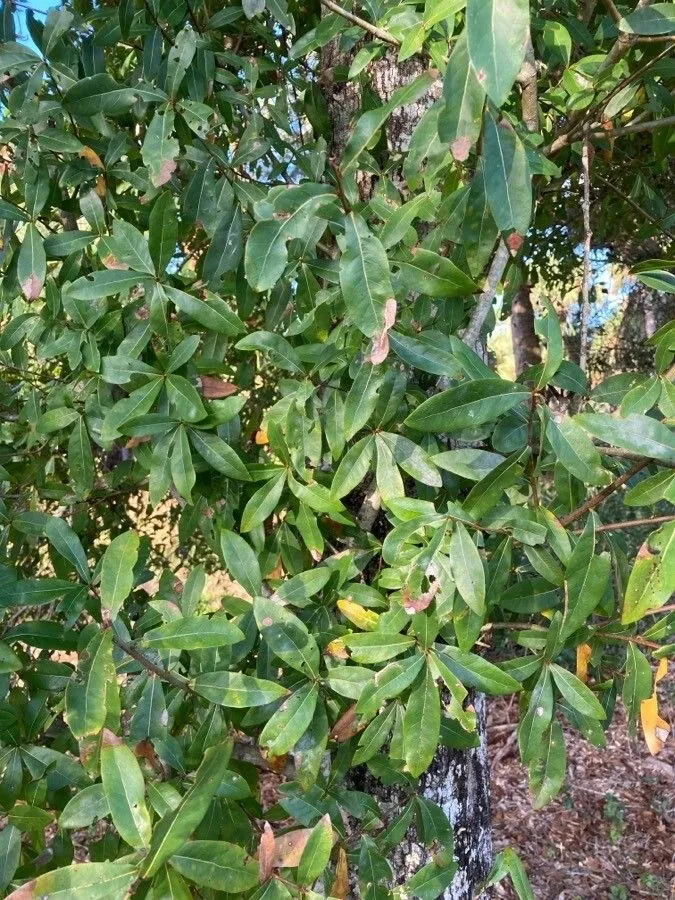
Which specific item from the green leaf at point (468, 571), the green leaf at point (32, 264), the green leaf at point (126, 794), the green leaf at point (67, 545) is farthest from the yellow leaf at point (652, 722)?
the green leaf at point (32, 264)

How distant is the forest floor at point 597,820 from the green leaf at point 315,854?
2344mm

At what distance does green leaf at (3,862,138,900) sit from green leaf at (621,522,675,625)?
0.59 m

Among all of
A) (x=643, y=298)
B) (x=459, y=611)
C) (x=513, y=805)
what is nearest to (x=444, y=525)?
(x=459, y=611)

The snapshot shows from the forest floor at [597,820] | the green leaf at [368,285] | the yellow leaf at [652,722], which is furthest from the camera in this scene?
the forest floor at [597,820]

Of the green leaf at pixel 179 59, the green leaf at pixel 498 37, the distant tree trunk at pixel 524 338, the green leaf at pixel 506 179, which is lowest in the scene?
the distant tree trunk at pixel 524 338

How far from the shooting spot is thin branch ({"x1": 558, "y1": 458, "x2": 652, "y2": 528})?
79cm

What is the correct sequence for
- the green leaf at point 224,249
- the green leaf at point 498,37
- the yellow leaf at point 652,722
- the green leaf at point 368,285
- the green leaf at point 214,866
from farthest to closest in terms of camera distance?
the green leaf at point 224,249
the yellow leaf at point 652,722
the green leaf at point 368,285
the green leaf at point 214,866
the green leaf at point 498,37

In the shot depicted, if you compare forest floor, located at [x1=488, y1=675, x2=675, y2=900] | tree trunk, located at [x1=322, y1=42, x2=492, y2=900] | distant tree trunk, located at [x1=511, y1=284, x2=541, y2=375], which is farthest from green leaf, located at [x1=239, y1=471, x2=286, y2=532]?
distant tree trunk, located at [x1=511, y1=284, x2=541, y2=375]

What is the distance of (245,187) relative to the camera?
1107 millimetres

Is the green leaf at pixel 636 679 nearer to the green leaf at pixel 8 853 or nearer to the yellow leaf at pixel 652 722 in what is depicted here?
the yellow leaf at pixel 652 722

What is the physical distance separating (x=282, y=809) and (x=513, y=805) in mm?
2631

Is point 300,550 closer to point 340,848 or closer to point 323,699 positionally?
point 323,699

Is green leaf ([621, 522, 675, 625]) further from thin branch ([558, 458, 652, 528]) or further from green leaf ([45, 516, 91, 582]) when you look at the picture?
green leaf ([45, 516, 91, 582])

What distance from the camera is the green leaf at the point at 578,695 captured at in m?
0.86
